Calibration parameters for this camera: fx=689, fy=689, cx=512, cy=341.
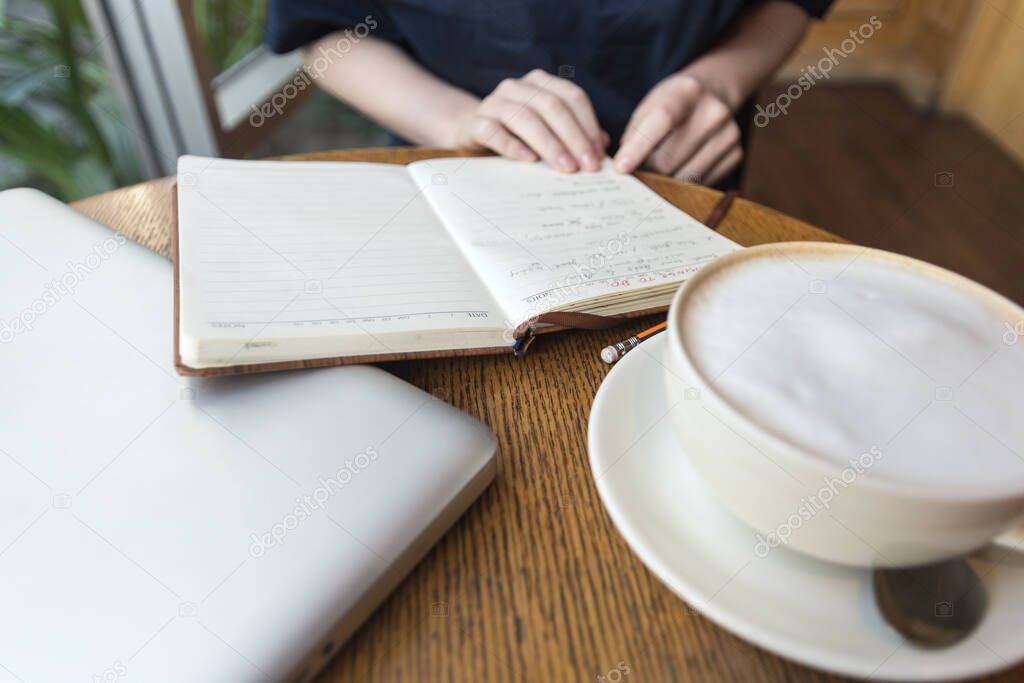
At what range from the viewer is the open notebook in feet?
1.23

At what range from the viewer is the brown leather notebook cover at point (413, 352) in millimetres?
343

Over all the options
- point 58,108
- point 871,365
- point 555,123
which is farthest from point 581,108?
point 58,108

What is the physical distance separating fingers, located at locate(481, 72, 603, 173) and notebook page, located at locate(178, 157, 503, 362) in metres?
0.14

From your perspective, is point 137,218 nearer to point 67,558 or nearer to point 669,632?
point 67,558

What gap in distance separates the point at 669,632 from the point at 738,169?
745 millimetres

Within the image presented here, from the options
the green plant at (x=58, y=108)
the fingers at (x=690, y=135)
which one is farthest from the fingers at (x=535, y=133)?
the green plant at (x=58, y=108)

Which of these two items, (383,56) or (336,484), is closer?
(336,484)

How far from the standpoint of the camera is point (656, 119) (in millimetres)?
643

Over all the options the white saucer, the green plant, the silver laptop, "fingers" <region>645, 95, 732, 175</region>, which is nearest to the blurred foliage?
the green plant

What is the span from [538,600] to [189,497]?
0.15 m

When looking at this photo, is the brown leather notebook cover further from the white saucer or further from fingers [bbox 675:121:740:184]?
fingers [bbox 675:121:740:184]

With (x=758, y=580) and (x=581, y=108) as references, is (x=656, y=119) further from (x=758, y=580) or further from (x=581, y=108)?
(x=758, y=580)

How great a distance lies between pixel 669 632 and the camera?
0.28 meters

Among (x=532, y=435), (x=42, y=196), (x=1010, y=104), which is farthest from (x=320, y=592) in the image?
(x=1010, y=104)
